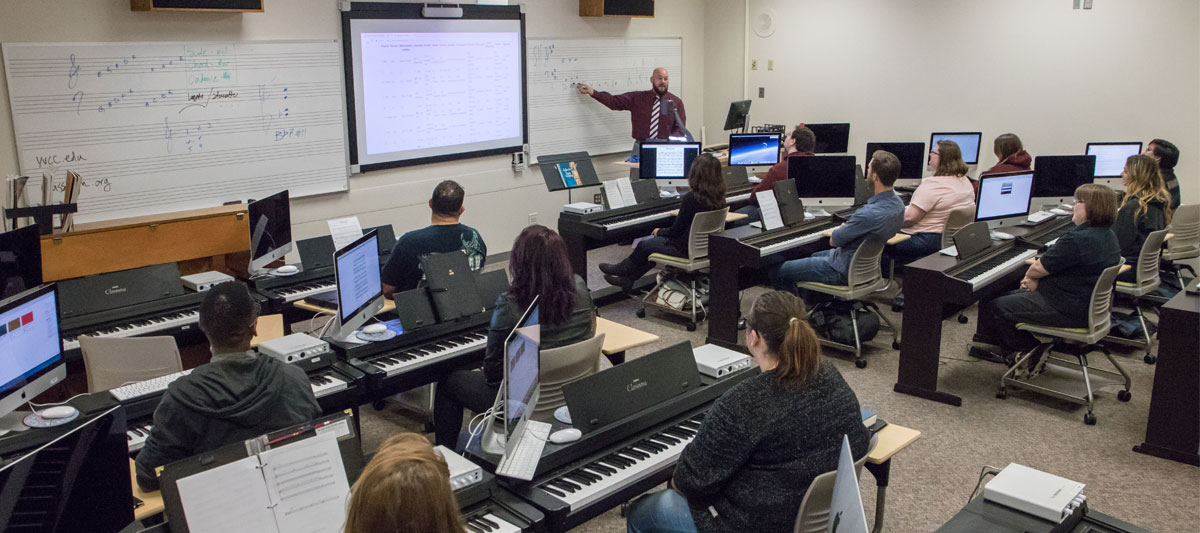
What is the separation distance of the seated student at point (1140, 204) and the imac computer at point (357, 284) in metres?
4.70

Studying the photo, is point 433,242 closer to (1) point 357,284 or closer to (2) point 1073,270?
(1) point 357,284

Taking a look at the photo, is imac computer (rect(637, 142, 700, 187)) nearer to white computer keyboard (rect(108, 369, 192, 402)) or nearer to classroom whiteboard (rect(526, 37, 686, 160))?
classroom whiteboard (rect(526, 37, 686, 160))

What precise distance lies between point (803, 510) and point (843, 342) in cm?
348

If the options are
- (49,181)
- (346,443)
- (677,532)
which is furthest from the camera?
(49,181)

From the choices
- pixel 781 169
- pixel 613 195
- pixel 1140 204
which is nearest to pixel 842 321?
pixel 781 169

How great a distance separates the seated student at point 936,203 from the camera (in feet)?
20.1

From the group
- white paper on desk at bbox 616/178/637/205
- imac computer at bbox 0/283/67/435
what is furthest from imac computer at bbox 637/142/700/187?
imac computer at bbox 0/283/67/435

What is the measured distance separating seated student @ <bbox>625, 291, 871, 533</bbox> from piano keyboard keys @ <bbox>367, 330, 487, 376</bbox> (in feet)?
5.12

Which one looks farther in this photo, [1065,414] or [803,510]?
[1065,414]

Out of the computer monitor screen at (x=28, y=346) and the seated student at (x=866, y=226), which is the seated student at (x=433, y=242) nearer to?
the computer monitor screen at (x=28, y=346)

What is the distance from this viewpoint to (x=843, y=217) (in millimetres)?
6512

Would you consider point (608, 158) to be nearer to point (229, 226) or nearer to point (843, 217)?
point (843, 217)

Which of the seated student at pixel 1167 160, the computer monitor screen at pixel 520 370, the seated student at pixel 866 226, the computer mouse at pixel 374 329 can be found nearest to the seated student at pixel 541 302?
the computer mouse at pixel 374 329

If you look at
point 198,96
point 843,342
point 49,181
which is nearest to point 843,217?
point 843,342
